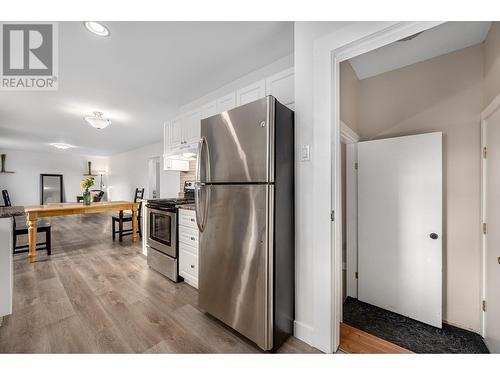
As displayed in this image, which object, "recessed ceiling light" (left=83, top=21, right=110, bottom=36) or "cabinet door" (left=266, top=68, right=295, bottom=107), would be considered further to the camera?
"cabinet door" (left=266, top=68, right=295, bottom=107)

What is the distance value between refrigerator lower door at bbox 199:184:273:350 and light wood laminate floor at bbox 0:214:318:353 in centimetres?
18

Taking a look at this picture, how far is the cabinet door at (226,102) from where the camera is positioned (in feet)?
7.99

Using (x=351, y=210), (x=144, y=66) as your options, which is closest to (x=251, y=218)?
(x=351, y=210)

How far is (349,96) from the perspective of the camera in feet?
7.54

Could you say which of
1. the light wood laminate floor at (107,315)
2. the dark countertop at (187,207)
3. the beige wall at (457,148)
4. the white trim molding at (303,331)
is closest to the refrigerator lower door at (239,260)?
the light wood laminate floor at (107,315)

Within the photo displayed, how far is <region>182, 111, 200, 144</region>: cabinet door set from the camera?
3.01 meters

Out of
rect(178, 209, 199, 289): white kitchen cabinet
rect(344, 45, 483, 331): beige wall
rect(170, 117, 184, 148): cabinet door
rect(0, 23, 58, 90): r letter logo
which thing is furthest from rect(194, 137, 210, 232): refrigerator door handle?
rect(344, 45, 483, 331): beige wall

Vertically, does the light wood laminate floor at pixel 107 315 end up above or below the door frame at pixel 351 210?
below

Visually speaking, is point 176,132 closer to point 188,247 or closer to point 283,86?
point 188,247

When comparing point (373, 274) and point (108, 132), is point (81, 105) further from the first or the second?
point (373, 274)

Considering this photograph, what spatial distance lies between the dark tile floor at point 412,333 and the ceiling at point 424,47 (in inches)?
103

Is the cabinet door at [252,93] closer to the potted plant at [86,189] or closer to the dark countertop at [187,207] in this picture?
the dark countertop at [187,207]

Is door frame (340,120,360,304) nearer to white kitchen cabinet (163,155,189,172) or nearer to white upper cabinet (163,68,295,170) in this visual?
white upper cabinet (163,68,295,170)

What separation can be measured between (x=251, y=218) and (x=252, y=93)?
1418mm
